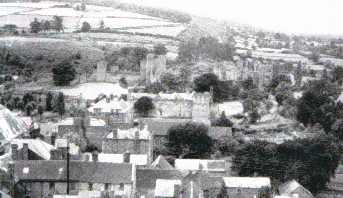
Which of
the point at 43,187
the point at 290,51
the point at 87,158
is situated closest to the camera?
the point at 43,187

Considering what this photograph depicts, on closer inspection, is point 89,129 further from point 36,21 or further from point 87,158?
point 36,21

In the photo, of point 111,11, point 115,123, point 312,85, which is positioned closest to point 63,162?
point 115,123

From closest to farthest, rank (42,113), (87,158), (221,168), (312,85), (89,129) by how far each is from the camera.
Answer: (87,158)
(221,168)
(89,129)
(42,113)
(312,85)

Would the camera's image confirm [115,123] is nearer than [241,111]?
Yes

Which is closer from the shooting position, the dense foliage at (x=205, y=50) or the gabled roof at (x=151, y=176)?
the gabled roof at (x=151, y=176)

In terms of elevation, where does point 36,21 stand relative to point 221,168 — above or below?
above

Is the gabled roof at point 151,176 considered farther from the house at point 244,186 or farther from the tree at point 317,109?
the tree at point 317,109

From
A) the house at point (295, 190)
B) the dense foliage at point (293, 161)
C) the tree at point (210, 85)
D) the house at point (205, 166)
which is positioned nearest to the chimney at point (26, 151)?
the house at point (205, 166)
